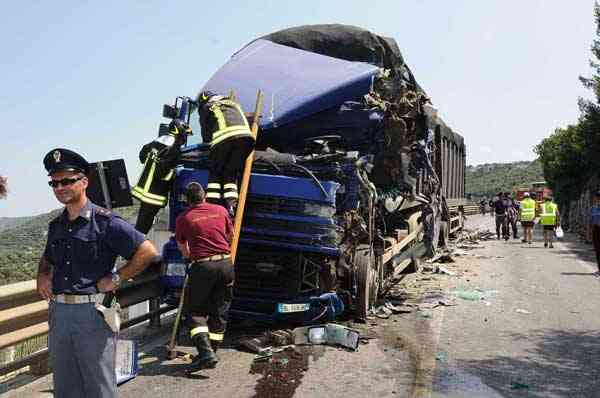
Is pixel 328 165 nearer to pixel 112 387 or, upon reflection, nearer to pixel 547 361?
pixel 547 361

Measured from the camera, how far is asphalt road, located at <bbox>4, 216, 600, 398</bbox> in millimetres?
4352

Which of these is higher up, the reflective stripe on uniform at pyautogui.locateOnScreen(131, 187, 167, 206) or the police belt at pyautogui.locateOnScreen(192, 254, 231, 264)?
the reflective stripe on uniform at pyautogui.locateOnScreen(131, 187, 167, 206)

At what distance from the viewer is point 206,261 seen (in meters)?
5.03

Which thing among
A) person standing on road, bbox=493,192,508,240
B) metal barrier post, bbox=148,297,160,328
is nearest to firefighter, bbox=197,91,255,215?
metal barrier post, bbox=148,297,160,328

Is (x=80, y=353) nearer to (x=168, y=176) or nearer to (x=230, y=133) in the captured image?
(x=230, y=133)

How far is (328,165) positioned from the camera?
589cm

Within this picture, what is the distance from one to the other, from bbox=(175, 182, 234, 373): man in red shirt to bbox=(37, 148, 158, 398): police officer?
197 cm

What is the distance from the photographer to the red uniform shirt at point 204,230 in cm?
505

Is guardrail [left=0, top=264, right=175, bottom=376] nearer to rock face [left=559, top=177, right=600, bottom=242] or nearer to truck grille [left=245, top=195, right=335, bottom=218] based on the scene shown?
truck grille [left=245, top=195, right=335, bottom=218]

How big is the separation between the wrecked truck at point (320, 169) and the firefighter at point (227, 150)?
21 cm

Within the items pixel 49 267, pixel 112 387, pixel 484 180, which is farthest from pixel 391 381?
pixel 484 180

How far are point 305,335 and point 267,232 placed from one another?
1090 millimetres

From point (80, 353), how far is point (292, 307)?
3.05 m

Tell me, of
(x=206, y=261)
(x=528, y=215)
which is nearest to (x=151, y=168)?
(x=206, y=261)
